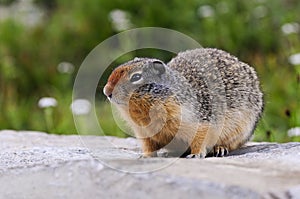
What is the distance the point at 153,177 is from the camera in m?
3.69

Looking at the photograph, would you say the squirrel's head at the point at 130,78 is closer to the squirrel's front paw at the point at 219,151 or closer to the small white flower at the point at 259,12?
the squirrel's front paw at the point at 219,151

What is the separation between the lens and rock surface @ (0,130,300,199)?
11.5 feet

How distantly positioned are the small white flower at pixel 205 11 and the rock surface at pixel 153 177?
616 centimetres

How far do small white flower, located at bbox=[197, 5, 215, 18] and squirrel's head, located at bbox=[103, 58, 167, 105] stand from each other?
5.75 m

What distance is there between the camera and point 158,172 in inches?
147

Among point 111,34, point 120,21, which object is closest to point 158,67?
point 120,21

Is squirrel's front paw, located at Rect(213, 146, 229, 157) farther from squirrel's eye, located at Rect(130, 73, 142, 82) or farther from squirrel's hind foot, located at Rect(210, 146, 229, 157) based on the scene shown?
squirrel's eye, located at Rect(130, 73, 142, 82)

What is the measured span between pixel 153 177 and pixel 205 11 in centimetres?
729

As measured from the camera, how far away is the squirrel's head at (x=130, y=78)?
4.50 m

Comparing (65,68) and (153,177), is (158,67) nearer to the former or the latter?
(153,177)

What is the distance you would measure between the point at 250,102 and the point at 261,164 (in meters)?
1.38

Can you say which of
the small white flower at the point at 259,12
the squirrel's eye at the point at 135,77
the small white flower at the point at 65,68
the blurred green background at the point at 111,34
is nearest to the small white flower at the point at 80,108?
the blurred green background at the point at 111,34

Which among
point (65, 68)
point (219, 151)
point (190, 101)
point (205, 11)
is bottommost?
point (219, 151)

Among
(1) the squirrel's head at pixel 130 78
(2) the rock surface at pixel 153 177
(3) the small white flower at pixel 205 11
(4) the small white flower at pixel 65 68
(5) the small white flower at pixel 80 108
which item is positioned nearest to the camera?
(2) the rock surface at pixel 153 177
